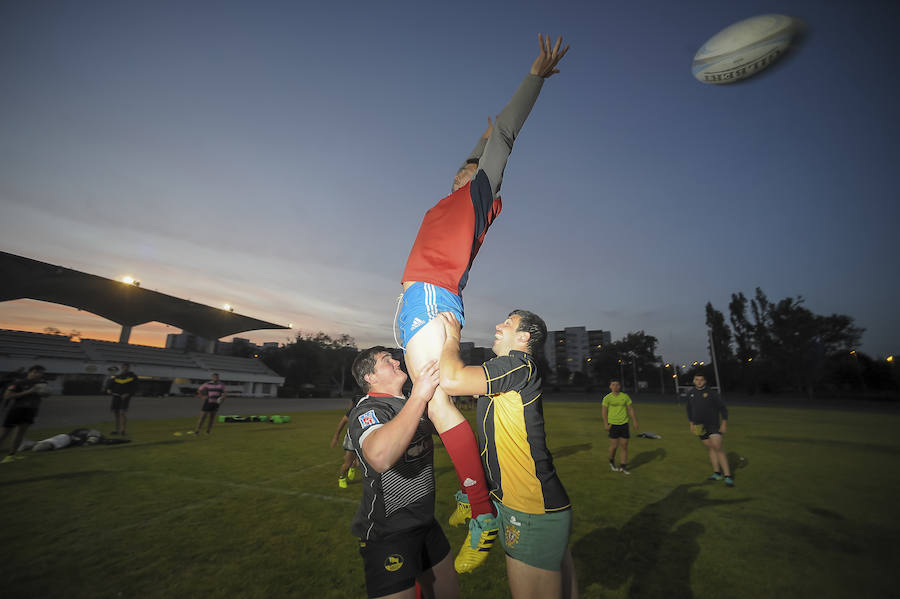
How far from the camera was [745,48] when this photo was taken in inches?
238

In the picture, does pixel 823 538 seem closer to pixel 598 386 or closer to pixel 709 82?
pixel 709 82

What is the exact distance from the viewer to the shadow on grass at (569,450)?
39.8ft

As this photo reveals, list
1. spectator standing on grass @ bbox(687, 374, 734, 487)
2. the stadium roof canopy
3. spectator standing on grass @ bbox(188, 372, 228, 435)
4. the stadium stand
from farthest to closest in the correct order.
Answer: the stadium stand → the stadium roof canopy → spectator standing on grass @ bbox(188, 372, 228, 435) → spectator standing on grass @ bbox(687, 374, 734, 487)

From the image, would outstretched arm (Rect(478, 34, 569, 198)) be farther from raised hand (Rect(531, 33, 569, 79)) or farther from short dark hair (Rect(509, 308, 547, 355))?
short dark hair (Rect(509, 308, 547, 355))

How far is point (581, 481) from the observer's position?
8695 mm

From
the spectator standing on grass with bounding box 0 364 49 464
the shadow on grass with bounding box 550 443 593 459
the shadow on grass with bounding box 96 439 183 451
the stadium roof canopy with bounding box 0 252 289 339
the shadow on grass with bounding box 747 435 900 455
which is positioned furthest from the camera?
the stadium roof canopy with bounding box 0 252 289 339

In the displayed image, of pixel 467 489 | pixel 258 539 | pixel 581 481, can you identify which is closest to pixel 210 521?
pixel 258 539

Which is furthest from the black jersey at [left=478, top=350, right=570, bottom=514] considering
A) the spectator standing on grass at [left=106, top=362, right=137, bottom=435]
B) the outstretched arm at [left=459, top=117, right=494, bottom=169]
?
the spectator standing on grass at [left=106, top=362, right=137, bottom=435]

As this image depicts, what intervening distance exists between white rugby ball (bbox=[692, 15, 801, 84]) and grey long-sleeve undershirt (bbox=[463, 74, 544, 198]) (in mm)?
5951

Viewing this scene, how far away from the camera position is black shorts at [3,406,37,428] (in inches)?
380

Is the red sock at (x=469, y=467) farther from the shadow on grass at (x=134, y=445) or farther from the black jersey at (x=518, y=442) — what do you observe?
the shadow on grass at (x=134, y=445)

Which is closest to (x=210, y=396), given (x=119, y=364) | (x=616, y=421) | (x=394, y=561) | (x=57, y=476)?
(x=57, y=476)

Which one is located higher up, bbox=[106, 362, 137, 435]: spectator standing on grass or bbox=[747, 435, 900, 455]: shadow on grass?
bbox=[106, 362, 137, 435]: spectator standing on grass

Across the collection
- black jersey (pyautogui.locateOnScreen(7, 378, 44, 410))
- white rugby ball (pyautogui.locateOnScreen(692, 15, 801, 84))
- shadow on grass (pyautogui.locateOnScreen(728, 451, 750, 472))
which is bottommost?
shadow on grass (pyautogui.locateOnScreen(728, 451, 750, 472))
